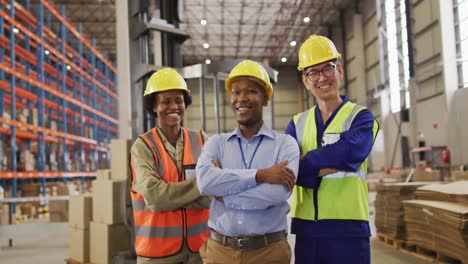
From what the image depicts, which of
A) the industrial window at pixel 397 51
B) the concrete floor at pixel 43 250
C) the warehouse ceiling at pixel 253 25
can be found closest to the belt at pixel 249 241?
the concrete floor at pixel 43 250

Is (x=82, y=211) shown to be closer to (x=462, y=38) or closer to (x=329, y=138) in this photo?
(x=329, y=138)

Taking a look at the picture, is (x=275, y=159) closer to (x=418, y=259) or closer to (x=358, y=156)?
(x=358, y=156)

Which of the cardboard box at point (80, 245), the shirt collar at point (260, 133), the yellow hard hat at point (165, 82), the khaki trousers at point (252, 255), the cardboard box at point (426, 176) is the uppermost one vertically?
the yellow hard hat at point (165, 82)

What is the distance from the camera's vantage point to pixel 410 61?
55.3ft

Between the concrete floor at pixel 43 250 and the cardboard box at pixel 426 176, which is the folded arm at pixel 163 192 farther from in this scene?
the cardboard box at pixel 426 176

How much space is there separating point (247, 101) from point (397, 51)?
1804cm

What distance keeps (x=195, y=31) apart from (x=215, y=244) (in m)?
26.1

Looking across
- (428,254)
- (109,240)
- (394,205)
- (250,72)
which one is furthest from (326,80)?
(394,205)

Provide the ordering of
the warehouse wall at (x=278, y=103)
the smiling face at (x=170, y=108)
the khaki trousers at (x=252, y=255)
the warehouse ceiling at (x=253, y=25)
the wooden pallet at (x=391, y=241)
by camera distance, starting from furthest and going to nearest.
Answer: the warehouse wall at (x=278, y=103)
the warehouse ceiling at (x=253, y=25)
the wooden pallet at (x=391, y=241)
the smiling face at (x=170, y=108)
the khaki trousers at (x=252, y=255)

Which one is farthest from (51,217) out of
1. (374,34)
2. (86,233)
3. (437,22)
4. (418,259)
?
(374,34)

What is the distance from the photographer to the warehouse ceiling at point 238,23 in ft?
76.6

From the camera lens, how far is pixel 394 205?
7.18 m

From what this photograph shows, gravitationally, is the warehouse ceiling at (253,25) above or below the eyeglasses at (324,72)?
above

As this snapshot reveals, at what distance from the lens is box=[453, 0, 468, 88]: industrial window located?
15125mm
